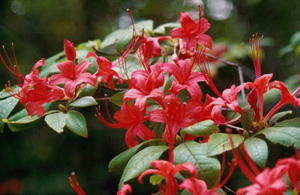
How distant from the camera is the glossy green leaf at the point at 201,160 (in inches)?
31.9

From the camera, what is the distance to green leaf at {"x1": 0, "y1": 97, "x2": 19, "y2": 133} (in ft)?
3.56

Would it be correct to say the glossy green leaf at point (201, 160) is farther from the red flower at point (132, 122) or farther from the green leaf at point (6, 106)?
the green leaf at point (6, 106)

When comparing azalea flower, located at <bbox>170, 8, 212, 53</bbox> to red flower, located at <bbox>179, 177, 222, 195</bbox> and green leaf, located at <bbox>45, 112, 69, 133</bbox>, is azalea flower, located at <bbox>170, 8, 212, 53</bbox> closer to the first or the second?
green leaf, located at <bbox>45, 112, 69, 133</bbox>

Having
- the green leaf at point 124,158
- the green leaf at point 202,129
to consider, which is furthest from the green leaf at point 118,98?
the green leaf at point 202,129

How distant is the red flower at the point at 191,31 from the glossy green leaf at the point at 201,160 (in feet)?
1.60

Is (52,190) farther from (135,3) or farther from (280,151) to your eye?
(280,151)

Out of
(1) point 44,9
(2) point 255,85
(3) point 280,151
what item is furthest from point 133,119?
(3) point 280,151

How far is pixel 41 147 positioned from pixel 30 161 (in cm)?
15

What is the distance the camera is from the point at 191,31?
128cm

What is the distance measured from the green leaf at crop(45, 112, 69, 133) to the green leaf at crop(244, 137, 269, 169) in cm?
45

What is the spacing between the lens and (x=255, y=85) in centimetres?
98

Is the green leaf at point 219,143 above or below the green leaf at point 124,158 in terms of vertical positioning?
above

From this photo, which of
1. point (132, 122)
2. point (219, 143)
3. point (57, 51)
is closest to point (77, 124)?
point (132, 122)

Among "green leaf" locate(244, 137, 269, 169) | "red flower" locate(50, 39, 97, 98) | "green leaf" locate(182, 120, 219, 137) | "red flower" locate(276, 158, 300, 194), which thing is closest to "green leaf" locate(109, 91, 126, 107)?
"red flower" locate(50, 39, 97, 98)
